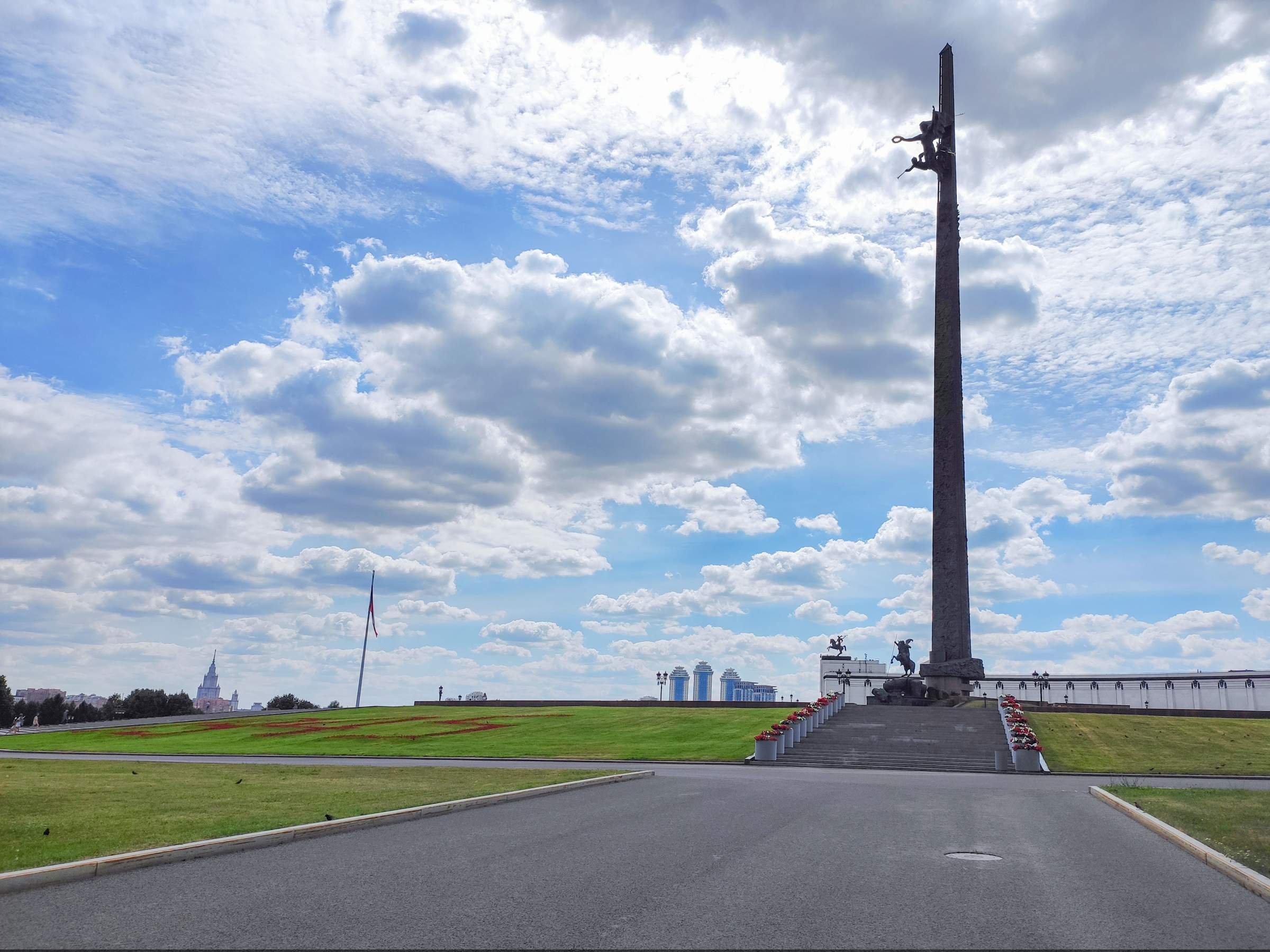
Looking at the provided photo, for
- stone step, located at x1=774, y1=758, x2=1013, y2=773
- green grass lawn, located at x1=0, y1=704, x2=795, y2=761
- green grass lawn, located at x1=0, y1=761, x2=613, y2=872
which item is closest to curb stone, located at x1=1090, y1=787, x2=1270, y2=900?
green grass lawn, located at x1=0, y1=761, x2=613, y2=872

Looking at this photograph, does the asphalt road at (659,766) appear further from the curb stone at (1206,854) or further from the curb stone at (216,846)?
the curb stone at (216,846)

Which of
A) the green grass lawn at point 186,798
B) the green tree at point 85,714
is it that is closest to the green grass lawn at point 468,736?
the green grass lawn at point 186,798

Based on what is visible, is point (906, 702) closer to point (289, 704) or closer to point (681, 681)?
point (289, 704)

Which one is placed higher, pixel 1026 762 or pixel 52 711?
pixel 1026 762

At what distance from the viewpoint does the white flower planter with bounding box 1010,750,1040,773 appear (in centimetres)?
3034

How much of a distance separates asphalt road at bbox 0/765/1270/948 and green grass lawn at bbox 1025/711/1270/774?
18227 mm

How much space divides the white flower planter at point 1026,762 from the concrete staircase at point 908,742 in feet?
1.06

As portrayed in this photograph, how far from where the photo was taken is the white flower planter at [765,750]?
33.3m

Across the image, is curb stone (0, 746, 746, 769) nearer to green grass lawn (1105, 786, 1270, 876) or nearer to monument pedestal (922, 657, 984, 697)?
green grass lawn (1105, 786, 1270, 876)

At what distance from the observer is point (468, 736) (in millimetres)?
42562

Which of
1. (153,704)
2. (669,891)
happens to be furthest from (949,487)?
(153,704)

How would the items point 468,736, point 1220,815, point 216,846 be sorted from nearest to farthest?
point 216,846, point 1220,815, point 468,736

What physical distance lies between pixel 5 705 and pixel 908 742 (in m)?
70.6

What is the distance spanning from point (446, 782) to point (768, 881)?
12.5 m
